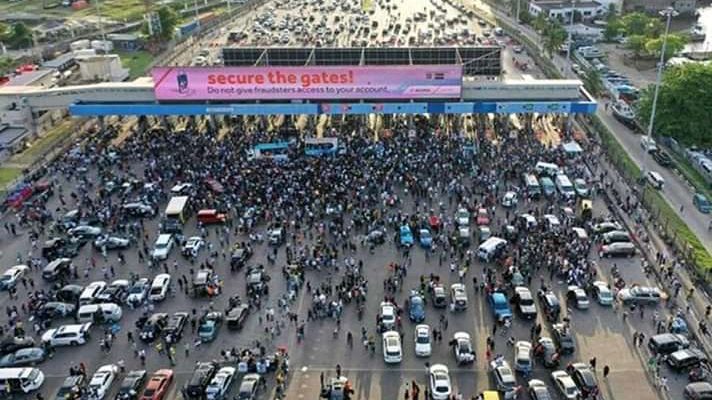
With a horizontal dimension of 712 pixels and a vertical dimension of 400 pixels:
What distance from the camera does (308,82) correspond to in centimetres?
5869

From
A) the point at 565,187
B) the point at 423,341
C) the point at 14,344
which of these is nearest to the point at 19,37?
the point at 14,344

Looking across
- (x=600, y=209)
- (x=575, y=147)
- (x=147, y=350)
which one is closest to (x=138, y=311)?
(x=147, y=350)

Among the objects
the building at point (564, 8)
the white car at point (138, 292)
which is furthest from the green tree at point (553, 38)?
the white car at point (138, 292)

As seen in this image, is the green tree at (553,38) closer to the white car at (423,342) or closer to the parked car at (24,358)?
the white car at (423,342)

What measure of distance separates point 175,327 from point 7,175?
29433 mm

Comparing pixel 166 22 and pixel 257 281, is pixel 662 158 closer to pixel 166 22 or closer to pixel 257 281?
pixel 257 281

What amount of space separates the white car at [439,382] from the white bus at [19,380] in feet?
61.4

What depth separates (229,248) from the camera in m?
42.9

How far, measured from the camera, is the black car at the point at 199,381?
30.2 m

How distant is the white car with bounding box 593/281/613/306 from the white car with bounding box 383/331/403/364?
12054 millimetres

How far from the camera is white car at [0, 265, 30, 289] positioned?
39062 mm

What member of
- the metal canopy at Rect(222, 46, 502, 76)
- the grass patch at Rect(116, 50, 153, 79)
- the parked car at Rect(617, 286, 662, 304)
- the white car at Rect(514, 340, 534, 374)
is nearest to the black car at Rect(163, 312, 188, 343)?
the white car at Rect(514, 340, 534, 374)

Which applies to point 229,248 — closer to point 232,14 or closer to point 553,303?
point 553,303

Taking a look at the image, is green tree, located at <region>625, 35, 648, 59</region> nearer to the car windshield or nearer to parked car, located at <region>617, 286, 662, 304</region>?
parked car, located at <region>617, 286, 662, 304</region>
